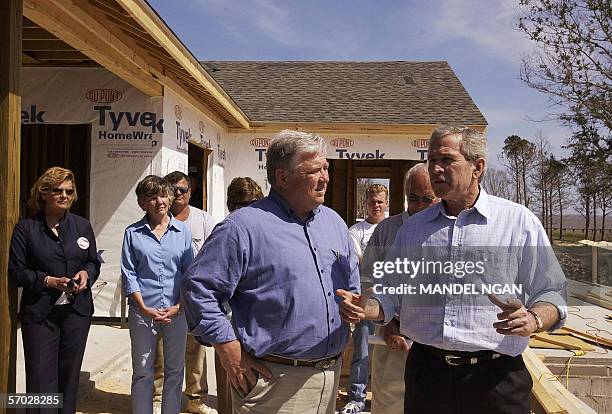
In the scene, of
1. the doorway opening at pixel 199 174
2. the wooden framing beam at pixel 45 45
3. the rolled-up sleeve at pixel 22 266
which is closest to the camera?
the rolled-up sleeve at pixel 22 266

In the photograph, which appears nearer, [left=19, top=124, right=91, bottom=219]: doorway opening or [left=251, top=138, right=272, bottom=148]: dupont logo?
[left=19, top=124, right=91, bottom=219]: doorway opening

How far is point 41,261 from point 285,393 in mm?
2074

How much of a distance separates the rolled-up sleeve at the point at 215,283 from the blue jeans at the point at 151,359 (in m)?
1.86

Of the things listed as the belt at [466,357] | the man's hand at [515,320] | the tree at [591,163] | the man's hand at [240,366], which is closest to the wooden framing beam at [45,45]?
the man's hand at [240,366]

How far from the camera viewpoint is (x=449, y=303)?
224 cm

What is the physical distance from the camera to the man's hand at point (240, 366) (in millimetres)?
2184

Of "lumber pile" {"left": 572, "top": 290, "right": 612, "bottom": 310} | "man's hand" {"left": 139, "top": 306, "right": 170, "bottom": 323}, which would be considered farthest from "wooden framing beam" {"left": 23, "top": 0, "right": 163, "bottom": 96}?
"lumber pile" {"left": 572, "top": 290, "right": 612, "bottom": 310}

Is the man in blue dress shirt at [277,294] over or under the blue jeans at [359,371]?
over

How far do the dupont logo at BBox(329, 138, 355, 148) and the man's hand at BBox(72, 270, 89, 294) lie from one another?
835 centimetres

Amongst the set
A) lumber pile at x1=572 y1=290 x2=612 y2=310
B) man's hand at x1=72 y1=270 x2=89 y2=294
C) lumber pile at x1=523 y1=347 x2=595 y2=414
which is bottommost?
lumber pile at x1=572 y1=290 x2=612 y2=310

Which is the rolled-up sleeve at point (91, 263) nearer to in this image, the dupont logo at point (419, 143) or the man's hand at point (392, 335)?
the man's hand at point (392, 335)

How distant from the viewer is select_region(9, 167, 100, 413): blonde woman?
3.51m

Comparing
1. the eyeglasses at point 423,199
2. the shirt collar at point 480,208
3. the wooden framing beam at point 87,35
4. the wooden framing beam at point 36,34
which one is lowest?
the shirt collar at point 480,208

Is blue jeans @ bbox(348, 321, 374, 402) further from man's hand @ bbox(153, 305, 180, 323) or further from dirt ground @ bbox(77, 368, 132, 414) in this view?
dirt ground @ bbox(77, 368, 132, 414)
